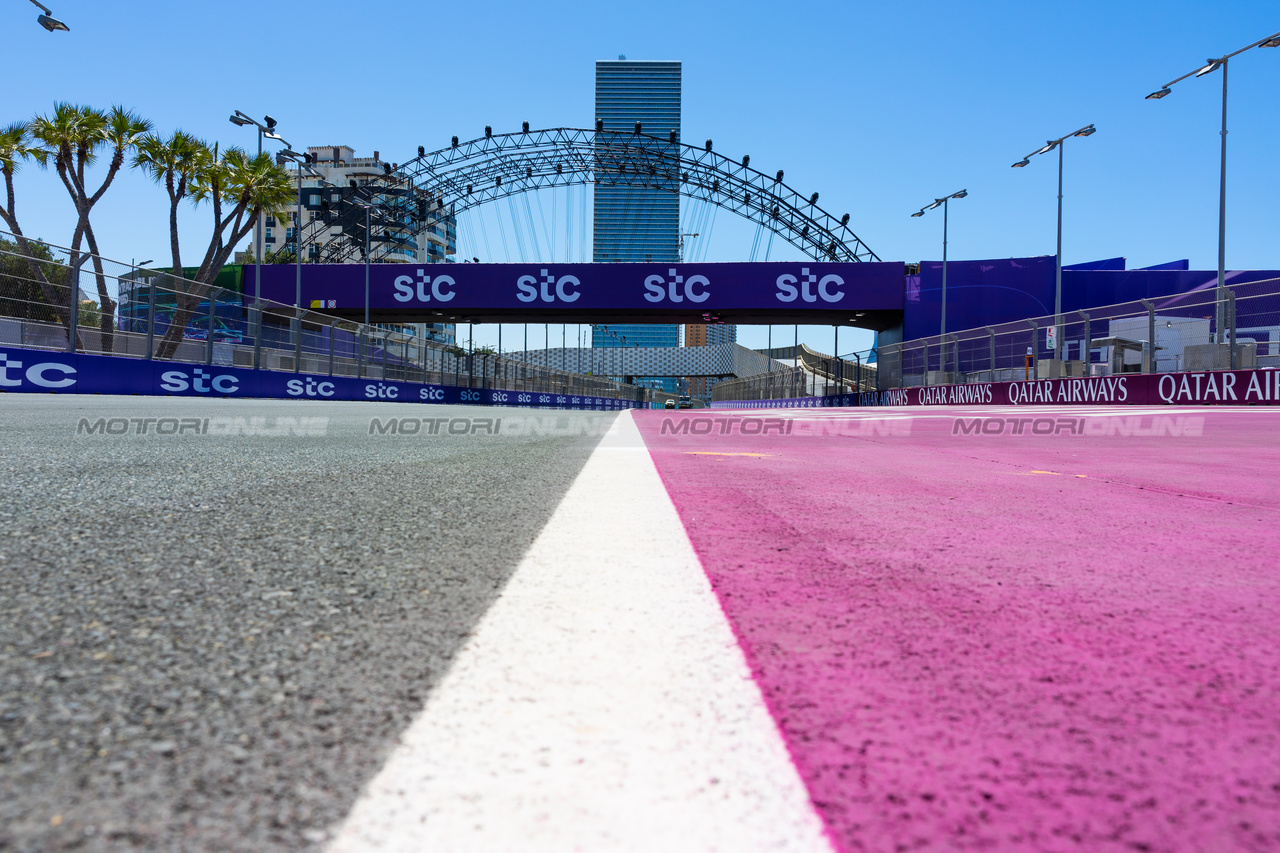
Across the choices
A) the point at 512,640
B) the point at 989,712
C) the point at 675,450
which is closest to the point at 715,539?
the point at 512,640

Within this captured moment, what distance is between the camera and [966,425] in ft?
27.9

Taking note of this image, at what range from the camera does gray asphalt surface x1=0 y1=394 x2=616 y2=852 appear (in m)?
0.61

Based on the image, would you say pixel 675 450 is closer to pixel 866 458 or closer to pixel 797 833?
pixel 866 458

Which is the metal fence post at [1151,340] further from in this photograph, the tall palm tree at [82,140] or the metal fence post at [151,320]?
the tall palm tree at [82,140]

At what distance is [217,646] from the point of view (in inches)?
38.7

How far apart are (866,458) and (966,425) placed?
15.4 ft

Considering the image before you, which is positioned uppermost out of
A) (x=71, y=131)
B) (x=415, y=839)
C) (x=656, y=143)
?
(x=656, y=143)

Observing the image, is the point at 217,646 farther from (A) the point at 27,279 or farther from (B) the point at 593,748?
(A) the point at 27,279

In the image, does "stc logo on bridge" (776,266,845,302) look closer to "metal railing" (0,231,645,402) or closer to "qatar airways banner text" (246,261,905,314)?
"qatar airways banner text" (246,261,905,314)

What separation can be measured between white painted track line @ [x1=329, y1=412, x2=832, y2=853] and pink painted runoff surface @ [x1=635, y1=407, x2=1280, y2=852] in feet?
0.15

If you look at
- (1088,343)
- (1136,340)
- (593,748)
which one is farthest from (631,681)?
(1088,343)

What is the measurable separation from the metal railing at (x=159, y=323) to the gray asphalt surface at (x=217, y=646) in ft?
38.0

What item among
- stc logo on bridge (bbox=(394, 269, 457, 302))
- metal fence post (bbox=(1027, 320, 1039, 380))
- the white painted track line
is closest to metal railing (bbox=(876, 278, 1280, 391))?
metal fence post (bbox=(1027, 320, 1039, 380))

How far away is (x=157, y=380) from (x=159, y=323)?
3.66 ft
